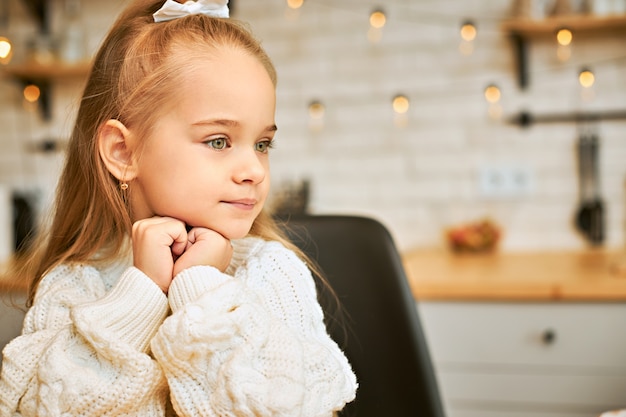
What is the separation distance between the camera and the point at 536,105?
2533 mm

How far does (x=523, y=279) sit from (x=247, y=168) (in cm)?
115

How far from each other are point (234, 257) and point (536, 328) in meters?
1.09

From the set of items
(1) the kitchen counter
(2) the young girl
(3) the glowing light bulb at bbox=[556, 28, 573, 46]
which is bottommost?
(1) the kitchen counter

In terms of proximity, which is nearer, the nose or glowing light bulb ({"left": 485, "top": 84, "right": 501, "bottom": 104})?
the nose

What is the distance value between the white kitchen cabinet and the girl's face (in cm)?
110

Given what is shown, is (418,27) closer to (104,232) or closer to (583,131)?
(583,131)

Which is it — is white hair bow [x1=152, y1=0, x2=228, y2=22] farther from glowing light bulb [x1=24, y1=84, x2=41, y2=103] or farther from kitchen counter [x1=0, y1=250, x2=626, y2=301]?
glowing light bulb [x1=24, y1=84, x2=41, y2=103]

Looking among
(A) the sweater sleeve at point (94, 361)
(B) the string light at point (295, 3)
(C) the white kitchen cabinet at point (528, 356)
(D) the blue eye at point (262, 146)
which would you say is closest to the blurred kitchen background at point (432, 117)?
(B) the string light at point (295, 3)

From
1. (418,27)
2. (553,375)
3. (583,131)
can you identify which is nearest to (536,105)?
(583,131)

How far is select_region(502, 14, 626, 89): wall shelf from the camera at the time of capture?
2.34 m

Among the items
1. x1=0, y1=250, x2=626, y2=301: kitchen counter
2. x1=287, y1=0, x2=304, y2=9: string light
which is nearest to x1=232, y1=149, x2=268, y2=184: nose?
x1=0, y1=250, x2=626, y2=301: kitchen counter

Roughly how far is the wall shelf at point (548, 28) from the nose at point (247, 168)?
1.65m

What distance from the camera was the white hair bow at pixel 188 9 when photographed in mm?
1068

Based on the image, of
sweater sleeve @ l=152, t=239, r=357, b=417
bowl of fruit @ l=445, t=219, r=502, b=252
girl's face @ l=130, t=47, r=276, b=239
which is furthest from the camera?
bowl of fruit @ l=445, t=219, r=502, b=252
